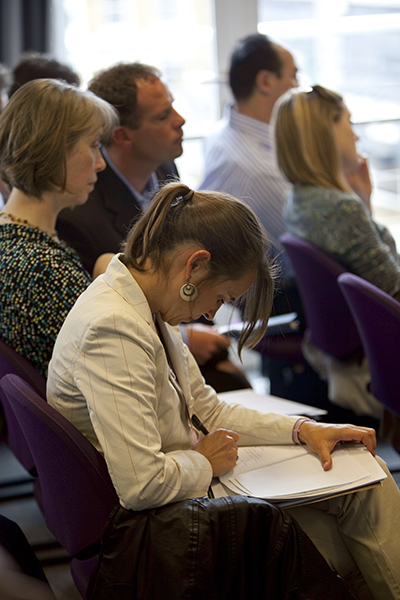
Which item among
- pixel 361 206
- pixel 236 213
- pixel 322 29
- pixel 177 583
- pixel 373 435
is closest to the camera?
pixel 177 583

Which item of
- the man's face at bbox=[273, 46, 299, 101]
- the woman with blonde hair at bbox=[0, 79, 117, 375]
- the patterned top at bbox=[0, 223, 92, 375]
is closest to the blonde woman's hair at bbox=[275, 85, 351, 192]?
the man's face at bbox=[273, 46, 299, 101]

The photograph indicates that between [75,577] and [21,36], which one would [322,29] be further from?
[75,577]

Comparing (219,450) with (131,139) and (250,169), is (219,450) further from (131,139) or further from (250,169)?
(250,169)

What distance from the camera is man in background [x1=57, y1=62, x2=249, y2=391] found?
194 cm

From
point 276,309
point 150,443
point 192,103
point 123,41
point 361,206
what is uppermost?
point 123,41

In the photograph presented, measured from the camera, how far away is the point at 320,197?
225 centimetres

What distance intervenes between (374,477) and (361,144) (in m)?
3.09

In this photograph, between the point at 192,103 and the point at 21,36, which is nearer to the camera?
the point at 21,36

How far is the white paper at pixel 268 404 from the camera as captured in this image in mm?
1491

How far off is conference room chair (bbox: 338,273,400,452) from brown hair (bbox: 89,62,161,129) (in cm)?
93

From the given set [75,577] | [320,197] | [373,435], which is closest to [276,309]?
[320,197]

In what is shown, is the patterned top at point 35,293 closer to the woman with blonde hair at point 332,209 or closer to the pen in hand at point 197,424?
the pen in hand at point 197,424

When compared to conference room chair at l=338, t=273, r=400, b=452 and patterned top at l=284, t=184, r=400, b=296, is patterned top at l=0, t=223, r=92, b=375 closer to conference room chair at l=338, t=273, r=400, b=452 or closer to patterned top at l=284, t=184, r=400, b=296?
conference room chair at l=338, t=273, r=400, b=452

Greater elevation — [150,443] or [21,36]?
[21,36]
